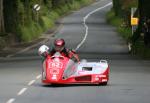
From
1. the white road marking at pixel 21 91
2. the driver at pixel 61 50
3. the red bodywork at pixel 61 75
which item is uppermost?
the driver at pixel 61 50

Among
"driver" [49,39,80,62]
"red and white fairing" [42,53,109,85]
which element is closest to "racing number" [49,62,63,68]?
"red and white fairing" [42,53,109,85]

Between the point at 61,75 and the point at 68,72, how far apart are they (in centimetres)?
33

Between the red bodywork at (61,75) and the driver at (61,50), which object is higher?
the driver at (61,50)

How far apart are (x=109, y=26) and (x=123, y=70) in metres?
64.4

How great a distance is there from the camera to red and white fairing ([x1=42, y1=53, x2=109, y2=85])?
21656mm

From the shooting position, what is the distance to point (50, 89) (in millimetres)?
21031

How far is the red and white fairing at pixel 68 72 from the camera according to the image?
21656mm

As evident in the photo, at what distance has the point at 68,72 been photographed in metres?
22.0

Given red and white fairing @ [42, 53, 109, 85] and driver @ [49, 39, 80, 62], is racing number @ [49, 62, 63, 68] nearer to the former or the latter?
red and white fairing @ [42, 53, 109, 85]

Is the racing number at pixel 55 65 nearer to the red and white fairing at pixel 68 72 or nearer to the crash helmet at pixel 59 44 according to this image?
the red and white fairing at pixel 68 72

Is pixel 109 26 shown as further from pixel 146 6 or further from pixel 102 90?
pixel 102 90

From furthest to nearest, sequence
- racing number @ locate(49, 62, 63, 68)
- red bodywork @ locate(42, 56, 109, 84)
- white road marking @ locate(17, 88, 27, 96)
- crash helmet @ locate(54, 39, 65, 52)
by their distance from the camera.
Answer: crash helmet @ locate(54, 39, 65, 52) → racing number @ locate(49, 62, 63, 68) → red bodywork @ locate(42, 56, 109, 84) → white road marking @ locate(17, 88, 27, 96)

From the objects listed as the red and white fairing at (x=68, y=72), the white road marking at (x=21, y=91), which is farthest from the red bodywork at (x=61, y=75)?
the white road marking at (x=21, y=91)

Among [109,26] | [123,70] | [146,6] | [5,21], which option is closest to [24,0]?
[5,21]
